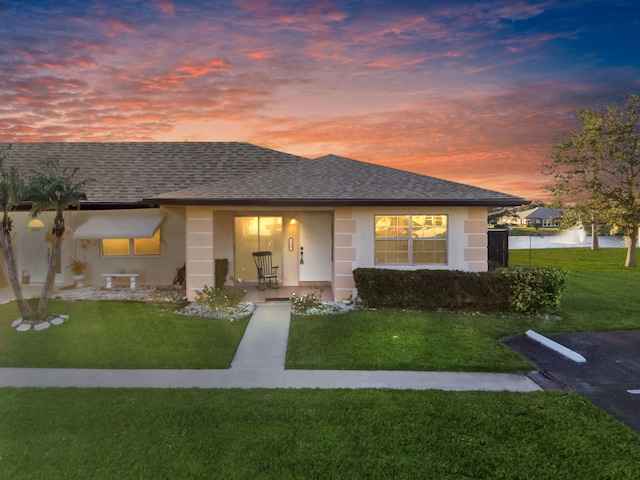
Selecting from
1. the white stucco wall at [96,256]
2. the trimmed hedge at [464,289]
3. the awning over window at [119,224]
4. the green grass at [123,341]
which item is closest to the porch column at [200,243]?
the green grass at [123,341]

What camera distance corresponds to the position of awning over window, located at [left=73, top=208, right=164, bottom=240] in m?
14.5

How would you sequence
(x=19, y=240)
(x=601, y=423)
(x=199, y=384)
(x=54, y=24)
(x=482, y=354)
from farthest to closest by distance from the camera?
(x=19, y=240), (x=54, y=24), (x=482, y=354), (x=199, y=384), (x=601, y=423)

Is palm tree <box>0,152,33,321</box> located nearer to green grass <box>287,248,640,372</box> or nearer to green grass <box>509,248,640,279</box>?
green grass <box>287,248,640,372</box>

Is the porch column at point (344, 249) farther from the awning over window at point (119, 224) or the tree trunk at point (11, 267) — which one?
the tree trunk at point (11, 267)

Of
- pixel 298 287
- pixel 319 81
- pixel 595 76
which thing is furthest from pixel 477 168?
pixel 298 287

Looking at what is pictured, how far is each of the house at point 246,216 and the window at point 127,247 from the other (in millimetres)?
38

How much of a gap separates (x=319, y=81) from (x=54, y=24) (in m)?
8.00

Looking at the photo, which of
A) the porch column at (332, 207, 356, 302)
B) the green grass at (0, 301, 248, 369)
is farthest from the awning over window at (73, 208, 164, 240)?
the porch column at (332, 207, 356, 302)

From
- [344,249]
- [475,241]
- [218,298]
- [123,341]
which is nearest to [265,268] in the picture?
[218,298]

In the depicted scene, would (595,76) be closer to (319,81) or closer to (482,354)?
(319,81)

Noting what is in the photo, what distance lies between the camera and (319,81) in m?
15.0

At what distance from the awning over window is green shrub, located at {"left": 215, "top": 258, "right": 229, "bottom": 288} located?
8.58 feet

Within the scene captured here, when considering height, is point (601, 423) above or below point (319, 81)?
below

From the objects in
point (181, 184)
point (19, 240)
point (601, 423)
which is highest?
point (181, 184)
